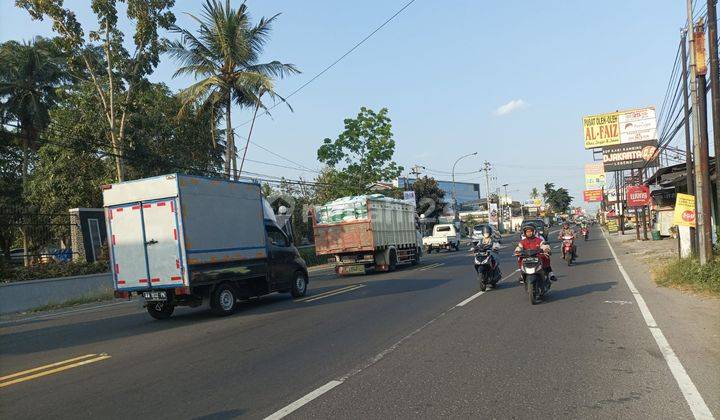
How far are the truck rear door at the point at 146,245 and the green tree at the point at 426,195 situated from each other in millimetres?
52705

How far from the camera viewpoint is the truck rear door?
1120cm

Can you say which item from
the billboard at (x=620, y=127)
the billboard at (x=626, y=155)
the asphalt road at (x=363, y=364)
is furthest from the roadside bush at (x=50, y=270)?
the billboard at (x=626, y=155)

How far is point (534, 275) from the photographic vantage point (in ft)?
36.3

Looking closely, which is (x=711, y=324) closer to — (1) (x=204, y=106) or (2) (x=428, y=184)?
(1) (x=204, y=106)

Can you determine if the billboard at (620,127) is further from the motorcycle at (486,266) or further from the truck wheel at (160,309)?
the truck wheel at (160,309)

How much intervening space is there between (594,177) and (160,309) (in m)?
83.9

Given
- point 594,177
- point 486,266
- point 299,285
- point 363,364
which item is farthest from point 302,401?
point 594,177

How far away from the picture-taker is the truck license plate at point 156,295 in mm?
11375

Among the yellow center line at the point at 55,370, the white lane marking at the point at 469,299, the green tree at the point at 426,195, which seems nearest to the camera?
the yellow center line at the point at 55,370

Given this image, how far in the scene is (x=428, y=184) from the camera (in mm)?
64625

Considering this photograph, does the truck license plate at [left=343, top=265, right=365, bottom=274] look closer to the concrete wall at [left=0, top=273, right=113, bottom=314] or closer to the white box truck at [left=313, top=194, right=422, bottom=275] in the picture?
the white box truck at [left=313, top=194, right=422, bottom=275]

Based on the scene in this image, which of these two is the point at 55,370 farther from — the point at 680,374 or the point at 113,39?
the point at 113,39

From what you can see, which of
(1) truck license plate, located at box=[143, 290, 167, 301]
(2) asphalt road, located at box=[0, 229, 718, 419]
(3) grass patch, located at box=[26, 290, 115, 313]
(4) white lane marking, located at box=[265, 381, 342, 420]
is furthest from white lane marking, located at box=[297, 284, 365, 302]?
(4) white lane marking, located at box=[265, 381, 342, 420]

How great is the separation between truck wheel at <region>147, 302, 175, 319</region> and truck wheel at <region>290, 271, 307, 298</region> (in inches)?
131
